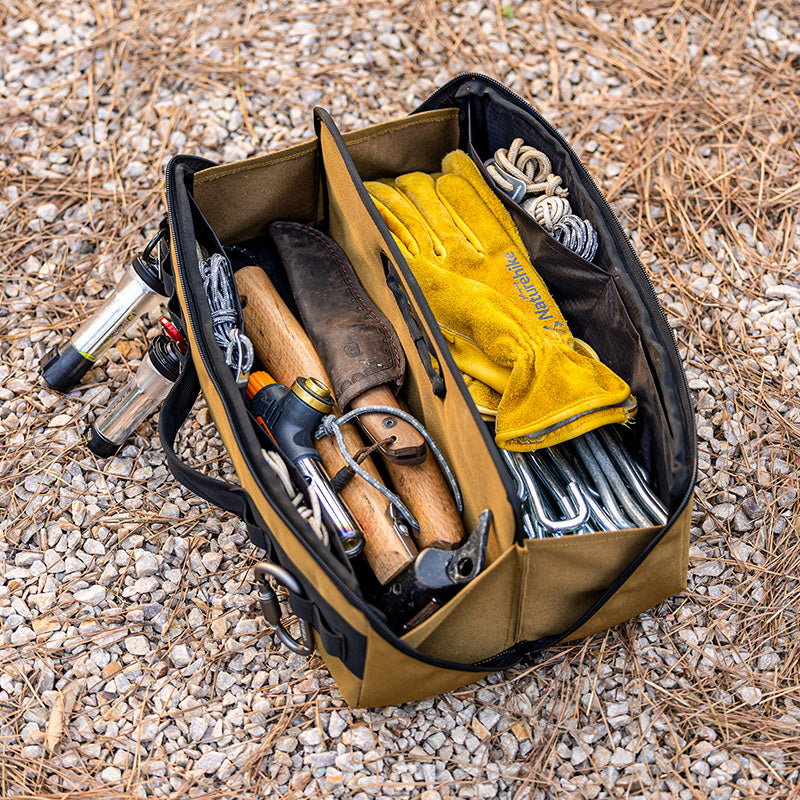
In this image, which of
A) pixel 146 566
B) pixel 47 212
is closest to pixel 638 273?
pixel 146 566

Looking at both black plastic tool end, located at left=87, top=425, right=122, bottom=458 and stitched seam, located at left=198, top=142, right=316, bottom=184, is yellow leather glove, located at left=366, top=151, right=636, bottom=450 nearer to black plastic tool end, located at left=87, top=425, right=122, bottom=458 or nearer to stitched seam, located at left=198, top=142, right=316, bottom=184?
stitched seam, located at left=198, top=142, right=316, bottom=184

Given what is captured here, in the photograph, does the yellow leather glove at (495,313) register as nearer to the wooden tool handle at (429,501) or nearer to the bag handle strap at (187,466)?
the wooden tool handle at (429,501)

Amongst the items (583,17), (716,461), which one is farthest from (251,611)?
(583,17)

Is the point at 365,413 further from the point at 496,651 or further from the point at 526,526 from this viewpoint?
the point at 496,651

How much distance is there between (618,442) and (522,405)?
1.01 feet

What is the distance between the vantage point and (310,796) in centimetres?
215

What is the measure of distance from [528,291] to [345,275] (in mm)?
586

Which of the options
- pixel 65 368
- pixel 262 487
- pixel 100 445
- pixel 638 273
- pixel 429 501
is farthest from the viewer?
pixel 65 368

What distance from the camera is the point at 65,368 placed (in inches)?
110

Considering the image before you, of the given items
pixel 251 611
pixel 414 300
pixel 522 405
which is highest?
pixel 414 300

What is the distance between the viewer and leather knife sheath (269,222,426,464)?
7.79ft

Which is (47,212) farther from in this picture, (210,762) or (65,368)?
(210,762)

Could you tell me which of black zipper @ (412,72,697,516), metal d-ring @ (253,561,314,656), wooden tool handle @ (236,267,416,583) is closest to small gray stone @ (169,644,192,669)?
metal d-ring @ (253,561,314,656)

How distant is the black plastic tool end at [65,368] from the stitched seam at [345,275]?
79 cm
